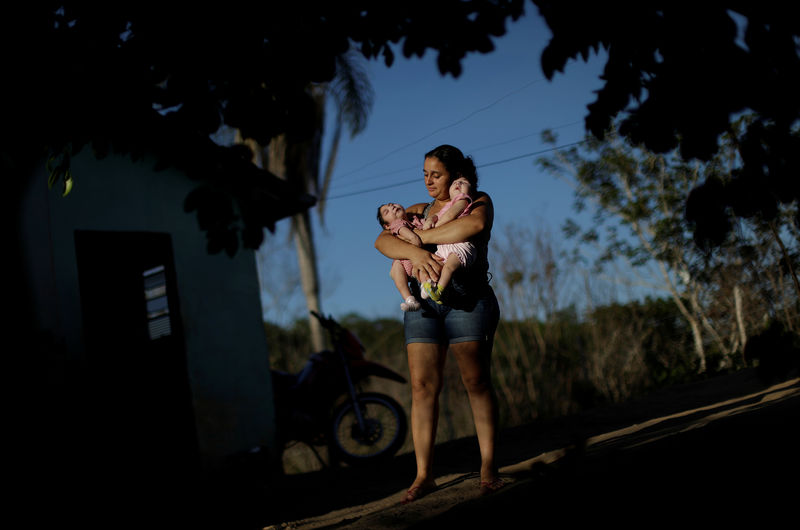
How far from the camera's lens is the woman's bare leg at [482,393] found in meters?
3.23

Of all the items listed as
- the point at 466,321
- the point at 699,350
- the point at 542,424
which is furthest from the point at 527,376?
the point at 466,321

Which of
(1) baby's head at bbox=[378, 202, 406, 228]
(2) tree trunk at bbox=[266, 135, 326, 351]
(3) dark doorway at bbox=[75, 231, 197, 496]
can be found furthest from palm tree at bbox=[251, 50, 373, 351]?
(1) baby's head at bbox=[378, 202, 406, 228]

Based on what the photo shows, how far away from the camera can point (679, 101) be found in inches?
94.3

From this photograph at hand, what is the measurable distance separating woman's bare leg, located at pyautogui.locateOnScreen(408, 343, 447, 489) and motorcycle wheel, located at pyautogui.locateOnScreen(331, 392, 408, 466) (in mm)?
3677

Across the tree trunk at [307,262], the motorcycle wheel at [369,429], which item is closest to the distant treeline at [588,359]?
the tree trunk at [307,262]

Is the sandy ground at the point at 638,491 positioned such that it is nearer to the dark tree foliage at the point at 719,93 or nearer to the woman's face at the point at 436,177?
the dark tree foliage at the point at 719,93

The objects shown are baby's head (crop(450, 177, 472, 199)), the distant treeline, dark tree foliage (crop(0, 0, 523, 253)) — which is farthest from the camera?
the distant treeline

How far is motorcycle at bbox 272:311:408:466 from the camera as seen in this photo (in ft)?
23.3

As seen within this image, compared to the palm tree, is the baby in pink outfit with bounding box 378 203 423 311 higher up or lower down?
lower down

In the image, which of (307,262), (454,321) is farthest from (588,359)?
(454,321)

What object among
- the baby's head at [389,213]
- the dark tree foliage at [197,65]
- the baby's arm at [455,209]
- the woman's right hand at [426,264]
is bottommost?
the woman's right hand at [426,264]

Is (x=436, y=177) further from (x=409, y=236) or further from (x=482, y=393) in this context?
(x=482, y=393)

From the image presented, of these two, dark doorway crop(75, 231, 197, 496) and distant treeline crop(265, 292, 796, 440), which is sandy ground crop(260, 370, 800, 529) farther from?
distant treeline crop(265, 292, 796, 440)

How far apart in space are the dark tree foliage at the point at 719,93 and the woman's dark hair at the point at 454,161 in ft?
2.98
